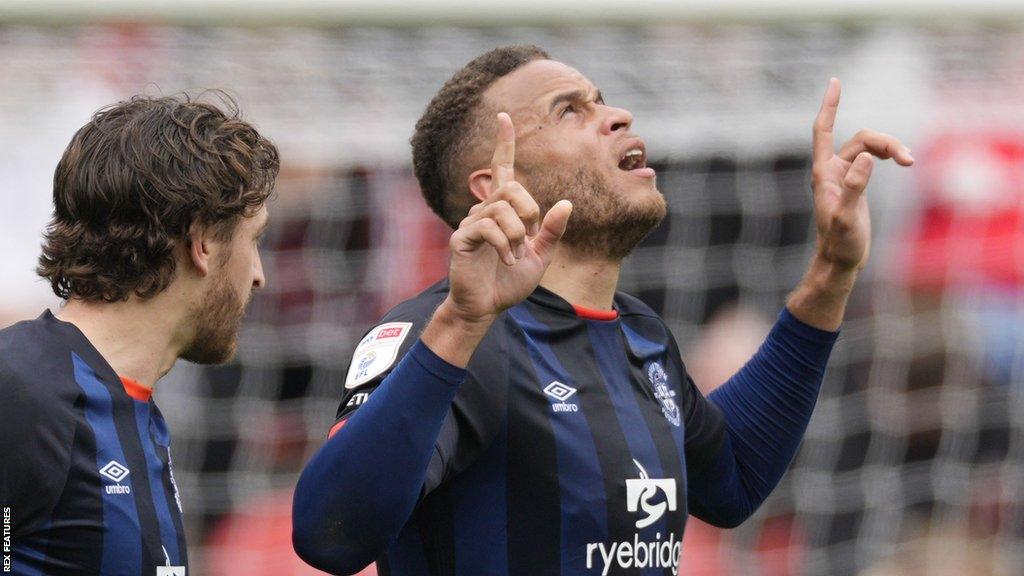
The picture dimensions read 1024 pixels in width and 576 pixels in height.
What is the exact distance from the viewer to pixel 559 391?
2805mm

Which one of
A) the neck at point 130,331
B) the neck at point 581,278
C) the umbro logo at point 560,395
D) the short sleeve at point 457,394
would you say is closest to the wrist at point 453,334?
Answer: the short sleeve at point 457,394

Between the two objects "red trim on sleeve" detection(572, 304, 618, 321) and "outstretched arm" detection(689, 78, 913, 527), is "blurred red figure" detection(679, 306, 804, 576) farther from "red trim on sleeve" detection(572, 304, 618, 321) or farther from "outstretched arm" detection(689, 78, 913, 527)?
"red trim on sleeve" detection(572, 304, 618, 321)

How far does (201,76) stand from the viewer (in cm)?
504

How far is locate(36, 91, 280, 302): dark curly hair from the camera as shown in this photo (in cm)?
259

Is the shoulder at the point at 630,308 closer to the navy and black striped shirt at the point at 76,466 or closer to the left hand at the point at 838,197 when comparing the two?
the left hand at the point at 838,197

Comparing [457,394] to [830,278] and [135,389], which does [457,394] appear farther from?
[830,278]

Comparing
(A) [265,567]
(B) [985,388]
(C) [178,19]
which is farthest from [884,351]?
(C) [178,19]

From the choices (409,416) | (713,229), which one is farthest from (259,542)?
(409,416)

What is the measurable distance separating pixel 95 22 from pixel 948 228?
10.5 ft

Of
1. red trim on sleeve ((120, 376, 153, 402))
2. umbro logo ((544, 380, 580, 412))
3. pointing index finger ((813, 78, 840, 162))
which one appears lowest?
umbro logo ((544, 380, 580, 412))

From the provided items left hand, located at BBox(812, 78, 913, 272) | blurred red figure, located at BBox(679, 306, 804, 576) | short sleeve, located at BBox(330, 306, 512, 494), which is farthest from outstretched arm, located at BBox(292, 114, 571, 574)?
blurred red figure, located at BBox(679, 306, 804, 576)

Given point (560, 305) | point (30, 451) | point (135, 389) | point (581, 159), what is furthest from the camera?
point (581, 159)

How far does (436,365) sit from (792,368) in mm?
1205

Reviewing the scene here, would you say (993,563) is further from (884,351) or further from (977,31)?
(977,31)
